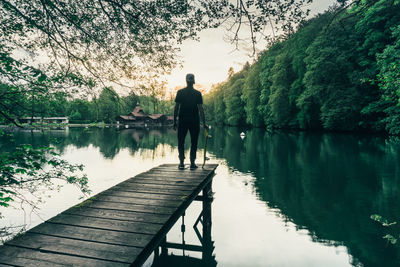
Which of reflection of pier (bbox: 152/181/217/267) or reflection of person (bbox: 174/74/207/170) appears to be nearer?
reflection of pier (bbox: 152/181/217/267)

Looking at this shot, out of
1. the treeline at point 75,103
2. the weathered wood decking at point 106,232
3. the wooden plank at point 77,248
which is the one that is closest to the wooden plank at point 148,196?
the weathered wood decking at point 106,232

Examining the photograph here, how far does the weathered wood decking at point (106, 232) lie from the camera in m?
2.72

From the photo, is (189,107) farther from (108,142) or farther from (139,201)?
(108,142)

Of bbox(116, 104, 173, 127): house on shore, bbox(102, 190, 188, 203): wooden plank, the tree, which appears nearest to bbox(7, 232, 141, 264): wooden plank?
bbox(102, 190, 188, 203): wooden plank

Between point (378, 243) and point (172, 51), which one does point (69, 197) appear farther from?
point (378, 243)

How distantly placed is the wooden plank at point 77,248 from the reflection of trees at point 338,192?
5.56m

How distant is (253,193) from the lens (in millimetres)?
11016

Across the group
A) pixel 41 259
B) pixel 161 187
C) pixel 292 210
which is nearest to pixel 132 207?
pixel 161 187

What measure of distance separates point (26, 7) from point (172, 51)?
107 inches

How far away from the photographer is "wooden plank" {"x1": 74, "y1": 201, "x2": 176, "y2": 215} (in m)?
4.08

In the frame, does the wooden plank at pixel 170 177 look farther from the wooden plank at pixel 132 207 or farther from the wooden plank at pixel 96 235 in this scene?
the wooden plank at pixel 96 235

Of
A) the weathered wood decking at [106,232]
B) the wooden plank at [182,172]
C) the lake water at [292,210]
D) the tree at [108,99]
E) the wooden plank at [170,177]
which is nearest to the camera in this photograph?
the weathered wood decking at [106,232]

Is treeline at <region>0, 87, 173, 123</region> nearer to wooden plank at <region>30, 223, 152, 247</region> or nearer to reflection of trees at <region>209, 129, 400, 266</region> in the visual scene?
wooden plank at <region>30, 223, 152, 247</region>

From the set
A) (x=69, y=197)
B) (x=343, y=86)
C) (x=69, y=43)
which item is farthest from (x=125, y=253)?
(x=343, y=86)
